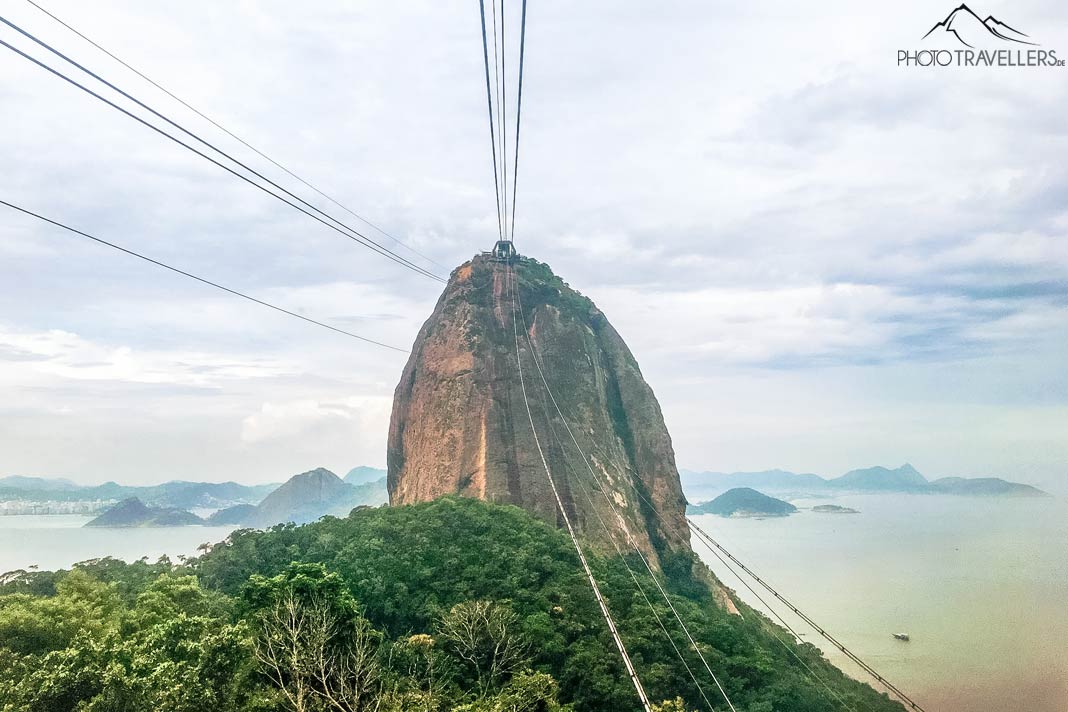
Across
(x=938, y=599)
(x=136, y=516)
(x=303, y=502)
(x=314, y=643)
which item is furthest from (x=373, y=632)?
(x=303, y=502)

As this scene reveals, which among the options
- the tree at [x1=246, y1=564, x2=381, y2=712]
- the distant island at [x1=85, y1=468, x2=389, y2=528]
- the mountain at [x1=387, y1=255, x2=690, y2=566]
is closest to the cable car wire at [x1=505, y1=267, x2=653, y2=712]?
the mountain at [x1=387, y1=255, x2=690, y2=566]

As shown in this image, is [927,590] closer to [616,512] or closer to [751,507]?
[616,512]

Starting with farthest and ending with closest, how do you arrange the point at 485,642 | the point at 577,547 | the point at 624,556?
1. the point at 624,556
2. the point at 577,547
3. the point at 485,642

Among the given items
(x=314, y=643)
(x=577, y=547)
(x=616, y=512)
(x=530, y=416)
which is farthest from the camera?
(x=530, y=416)

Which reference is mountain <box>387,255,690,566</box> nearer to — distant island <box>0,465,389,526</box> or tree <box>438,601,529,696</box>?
tree <box>438,601,529,696</box>

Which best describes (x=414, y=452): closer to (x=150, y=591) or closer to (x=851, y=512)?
(x=150, y=591)

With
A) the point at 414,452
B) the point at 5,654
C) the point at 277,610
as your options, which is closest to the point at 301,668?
the point at 277,610

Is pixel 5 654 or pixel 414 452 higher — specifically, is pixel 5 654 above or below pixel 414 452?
below
